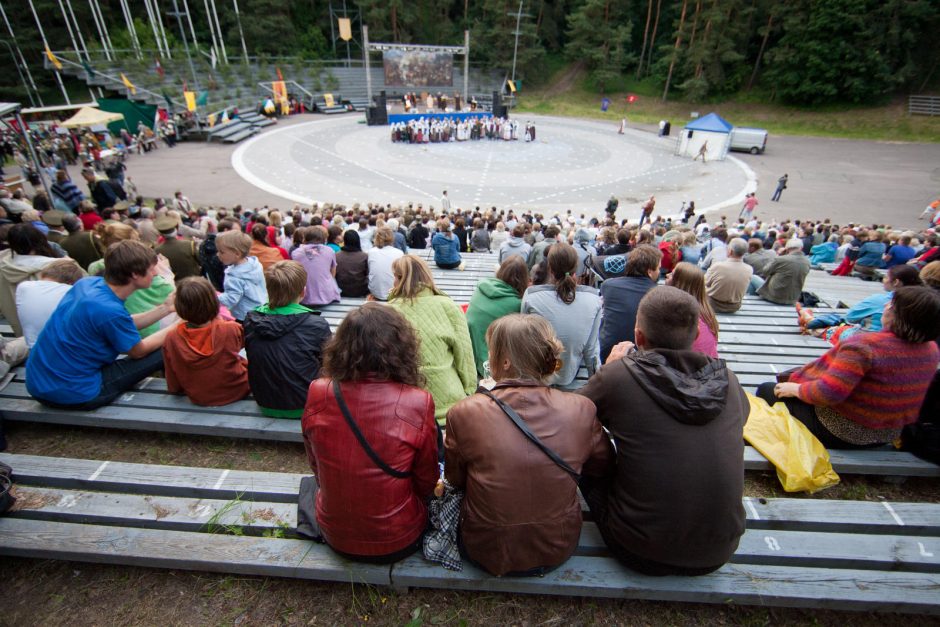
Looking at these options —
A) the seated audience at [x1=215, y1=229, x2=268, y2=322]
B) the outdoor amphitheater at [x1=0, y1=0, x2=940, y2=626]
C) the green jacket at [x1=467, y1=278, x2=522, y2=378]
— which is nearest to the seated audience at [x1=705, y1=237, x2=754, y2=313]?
the outdoor amphitheater at [x1=0, y1=0, x2=940, y2=626]

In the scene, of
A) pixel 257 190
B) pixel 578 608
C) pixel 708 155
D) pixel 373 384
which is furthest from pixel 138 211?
pixel 708 155

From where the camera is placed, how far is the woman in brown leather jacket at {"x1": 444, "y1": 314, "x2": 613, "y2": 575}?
1.84 meters

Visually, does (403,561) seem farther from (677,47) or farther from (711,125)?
(677,47)

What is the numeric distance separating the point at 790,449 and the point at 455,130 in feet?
90.8

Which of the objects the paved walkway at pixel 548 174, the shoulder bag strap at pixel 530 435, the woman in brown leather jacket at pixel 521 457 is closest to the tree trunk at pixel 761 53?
the paved walkway at pixel 548 174

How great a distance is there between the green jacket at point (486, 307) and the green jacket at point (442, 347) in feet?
2.03

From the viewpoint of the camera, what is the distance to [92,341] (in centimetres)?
309

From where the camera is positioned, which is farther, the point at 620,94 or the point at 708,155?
the point at 620,94

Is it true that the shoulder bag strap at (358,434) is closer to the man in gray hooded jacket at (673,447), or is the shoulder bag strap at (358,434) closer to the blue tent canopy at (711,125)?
the man in gray hooded jacket at (673,447)

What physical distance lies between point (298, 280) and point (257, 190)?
1619 cm

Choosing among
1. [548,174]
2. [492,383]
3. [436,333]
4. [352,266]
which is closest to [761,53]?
[548,174]

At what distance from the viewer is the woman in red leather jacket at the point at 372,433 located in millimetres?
1936

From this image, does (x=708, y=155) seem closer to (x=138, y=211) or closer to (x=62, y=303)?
(x=138, y=211)

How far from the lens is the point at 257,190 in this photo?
17.1 metres
